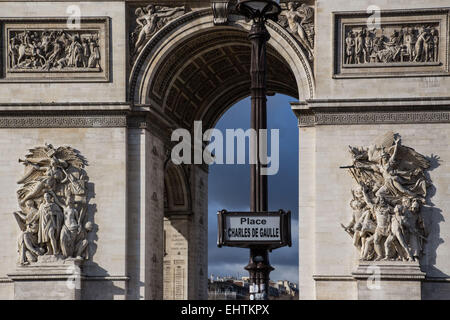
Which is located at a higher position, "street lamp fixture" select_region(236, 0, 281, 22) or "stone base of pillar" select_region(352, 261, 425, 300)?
"street lamp fixture" select_region(236, 0, 281, 22)

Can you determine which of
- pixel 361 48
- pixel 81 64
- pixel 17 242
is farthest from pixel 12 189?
pixel 361 48

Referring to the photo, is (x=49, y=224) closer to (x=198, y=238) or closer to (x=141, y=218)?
(x=141, y=218)

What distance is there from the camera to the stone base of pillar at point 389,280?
30766 mm

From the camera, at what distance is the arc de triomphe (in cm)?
3145

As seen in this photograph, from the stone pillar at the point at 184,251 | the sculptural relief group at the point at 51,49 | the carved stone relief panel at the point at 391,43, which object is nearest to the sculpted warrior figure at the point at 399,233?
the carved stone relief panel at the point at 391,43

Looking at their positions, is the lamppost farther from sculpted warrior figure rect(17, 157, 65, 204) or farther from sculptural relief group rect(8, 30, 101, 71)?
sculptural relief group rect(8, 30, 101, 71)

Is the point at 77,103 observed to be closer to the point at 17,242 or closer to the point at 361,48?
the point at 17,242

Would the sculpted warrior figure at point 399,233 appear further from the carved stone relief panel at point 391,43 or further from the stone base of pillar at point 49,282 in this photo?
the stone base of pillar at point 49,282

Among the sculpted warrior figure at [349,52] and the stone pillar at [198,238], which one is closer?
the sculpted warrior figure at [349,52]

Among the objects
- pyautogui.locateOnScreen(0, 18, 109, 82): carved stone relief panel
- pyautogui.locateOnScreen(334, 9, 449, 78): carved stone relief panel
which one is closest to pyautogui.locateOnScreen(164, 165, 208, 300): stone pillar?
pyautogui.locateOnScreen(0, 18, 109, 82): carved stone relief panel

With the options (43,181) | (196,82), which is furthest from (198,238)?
(43,181)

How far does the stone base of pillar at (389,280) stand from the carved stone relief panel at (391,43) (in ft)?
18.3

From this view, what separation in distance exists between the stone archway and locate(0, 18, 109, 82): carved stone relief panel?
49.7 inches
